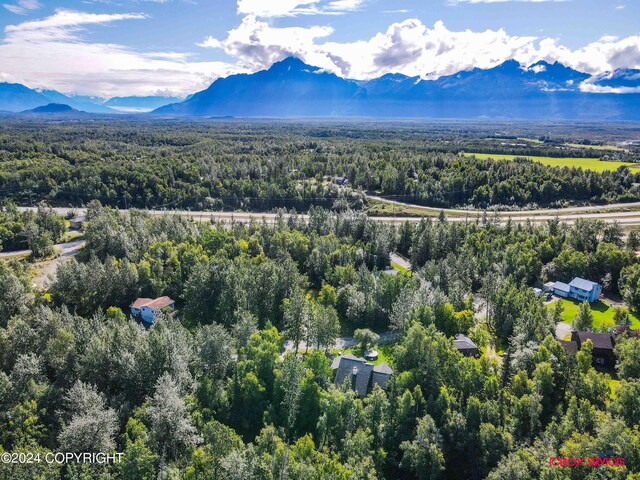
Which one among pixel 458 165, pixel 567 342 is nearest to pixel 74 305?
pixel 567 342

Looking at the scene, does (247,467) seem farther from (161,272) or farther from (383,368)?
(161,272)

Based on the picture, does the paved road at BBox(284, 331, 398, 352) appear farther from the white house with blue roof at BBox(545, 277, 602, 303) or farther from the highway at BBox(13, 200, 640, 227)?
the highway at BBox(13, 200, 640, 227)

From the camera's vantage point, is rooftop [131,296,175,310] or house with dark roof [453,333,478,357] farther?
rooftop [131,296,175,310]

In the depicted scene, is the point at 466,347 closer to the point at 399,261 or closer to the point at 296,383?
the point at 296,383

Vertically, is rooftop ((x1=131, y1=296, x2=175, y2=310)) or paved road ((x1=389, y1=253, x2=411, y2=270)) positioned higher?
paved road ((x1=389, y1=253, x2=411, y2=270))

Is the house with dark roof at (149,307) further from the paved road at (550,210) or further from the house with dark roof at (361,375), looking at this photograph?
the paved road at (550,210)

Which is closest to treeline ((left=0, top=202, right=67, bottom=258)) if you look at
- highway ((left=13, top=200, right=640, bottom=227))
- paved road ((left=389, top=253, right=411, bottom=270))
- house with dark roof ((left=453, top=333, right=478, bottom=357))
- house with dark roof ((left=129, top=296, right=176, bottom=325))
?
highway ((left=13, top=200, right=640, bottom=227))
